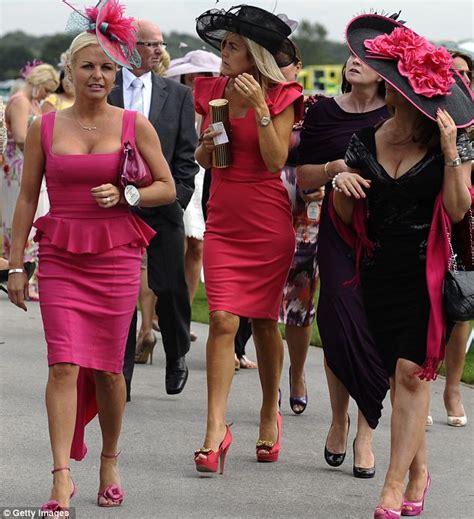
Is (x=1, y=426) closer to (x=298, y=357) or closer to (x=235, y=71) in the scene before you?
(x=298, y=357)

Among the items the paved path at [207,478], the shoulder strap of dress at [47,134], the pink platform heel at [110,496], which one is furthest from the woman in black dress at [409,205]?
the shoulder strap of dress at [47,134]

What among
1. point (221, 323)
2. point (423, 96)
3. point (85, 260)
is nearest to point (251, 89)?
point (221, 323)

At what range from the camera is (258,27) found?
22.0 ft

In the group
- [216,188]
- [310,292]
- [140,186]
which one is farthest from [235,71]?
[310,292]

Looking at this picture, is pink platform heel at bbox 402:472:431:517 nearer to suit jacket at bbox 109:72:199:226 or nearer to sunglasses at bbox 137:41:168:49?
suit jacket at bbox 109:72:199:226

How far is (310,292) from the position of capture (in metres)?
7.97

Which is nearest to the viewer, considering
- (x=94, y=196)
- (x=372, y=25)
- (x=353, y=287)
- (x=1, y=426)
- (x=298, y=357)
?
(x=94, y=196)

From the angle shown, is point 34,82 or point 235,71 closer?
point 235,71

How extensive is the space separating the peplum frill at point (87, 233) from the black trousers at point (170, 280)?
2.19 meters

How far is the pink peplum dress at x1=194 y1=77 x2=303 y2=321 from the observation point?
6711 mm

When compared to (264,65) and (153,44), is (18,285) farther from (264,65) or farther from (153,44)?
(153,44)

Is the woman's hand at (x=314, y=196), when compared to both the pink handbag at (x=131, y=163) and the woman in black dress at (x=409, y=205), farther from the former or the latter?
the pink handbag at (x=131, y=163)

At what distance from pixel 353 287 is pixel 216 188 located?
0.90 meters

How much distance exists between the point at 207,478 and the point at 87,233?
1.44 meters
